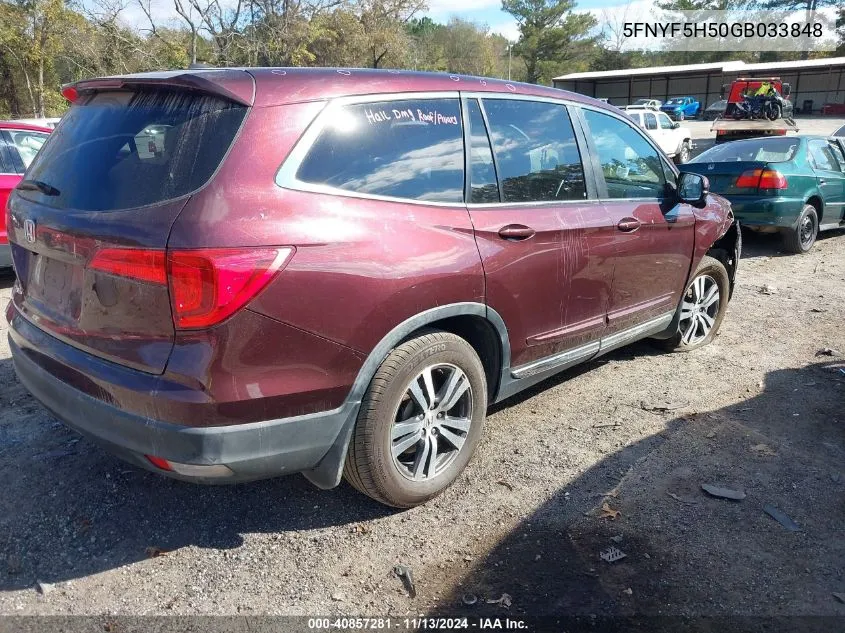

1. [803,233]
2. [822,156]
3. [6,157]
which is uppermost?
[6,157]

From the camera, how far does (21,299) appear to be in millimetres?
3020

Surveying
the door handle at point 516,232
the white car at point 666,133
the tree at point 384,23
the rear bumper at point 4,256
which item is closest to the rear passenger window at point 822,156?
the door handle at point 516,232

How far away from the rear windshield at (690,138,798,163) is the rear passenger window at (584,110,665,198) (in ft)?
16.3

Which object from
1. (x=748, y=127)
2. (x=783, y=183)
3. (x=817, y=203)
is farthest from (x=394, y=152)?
(x=748, y=127)

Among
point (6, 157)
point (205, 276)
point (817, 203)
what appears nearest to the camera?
point (205, 276)

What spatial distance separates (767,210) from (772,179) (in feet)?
1.25

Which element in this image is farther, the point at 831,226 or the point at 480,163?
the point at 831,226

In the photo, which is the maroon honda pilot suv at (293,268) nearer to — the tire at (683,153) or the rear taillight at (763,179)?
the rear taillight at (763,179)

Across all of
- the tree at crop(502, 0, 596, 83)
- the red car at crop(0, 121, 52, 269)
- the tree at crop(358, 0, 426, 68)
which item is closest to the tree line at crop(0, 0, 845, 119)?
the tree at crop(358, 0, 426, 68)

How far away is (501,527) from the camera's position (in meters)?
2.95

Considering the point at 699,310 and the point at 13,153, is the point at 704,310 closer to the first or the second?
the point at 699,310

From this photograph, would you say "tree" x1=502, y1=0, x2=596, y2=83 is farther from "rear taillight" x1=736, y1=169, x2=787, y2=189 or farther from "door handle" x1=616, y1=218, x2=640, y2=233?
"door handle" x1=616, y1=218, x2=640, y2=233

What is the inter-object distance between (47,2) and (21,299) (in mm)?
26883

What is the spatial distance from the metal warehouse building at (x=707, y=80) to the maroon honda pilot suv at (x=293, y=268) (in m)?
48.3
